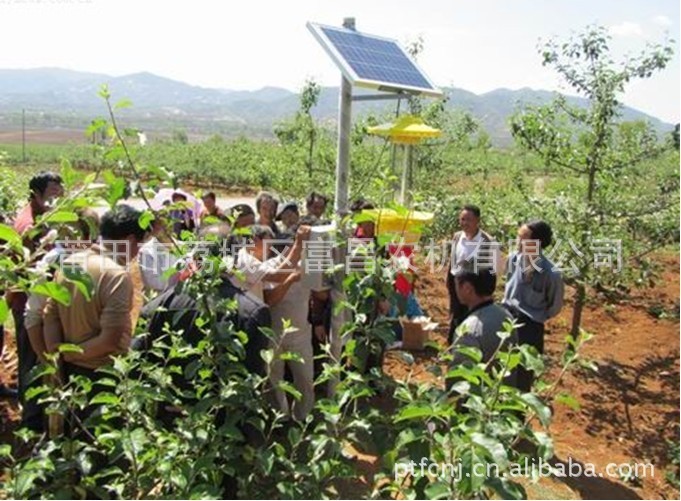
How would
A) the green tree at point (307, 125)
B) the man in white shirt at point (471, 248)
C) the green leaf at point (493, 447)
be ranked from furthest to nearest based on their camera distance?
the green tree at point (307, 125) < the man in white shirt at point (471, 248) < the green leaf at point (493, 447)

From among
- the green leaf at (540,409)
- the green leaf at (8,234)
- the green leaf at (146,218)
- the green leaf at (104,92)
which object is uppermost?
the green leaf at (104,92)

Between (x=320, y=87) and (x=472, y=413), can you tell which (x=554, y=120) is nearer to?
(x=472, y=413)

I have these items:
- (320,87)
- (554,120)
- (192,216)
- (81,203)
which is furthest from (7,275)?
(320,87)

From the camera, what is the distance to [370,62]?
3832 millimetres

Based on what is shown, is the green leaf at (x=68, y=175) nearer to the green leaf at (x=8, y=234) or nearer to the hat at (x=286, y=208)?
the green leaf at (x=8, y=234)

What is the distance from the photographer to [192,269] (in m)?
2.14

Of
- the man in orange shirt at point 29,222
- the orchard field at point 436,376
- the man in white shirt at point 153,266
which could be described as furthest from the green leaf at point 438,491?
the man in orange shirt at point 29,222

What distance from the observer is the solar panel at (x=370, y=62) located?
139 inches

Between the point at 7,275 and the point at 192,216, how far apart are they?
14.3 feet

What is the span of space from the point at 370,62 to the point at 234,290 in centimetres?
190

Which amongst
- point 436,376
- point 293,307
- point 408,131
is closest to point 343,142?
point 293,307

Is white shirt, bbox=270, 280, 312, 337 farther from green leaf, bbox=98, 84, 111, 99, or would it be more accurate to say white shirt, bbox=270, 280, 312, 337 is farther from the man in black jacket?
green leaf, bbox=98, 84, 111, 99

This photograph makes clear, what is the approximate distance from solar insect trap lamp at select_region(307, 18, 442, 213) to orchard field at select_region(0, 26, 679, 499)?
1.18ft

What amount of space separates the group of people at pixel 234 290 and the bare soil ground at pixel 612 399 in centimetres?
76
